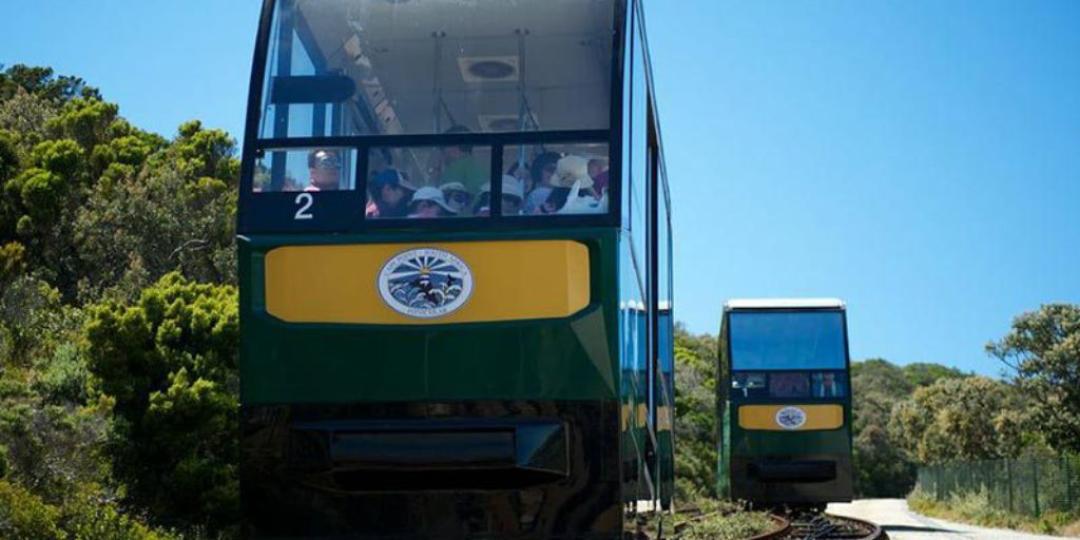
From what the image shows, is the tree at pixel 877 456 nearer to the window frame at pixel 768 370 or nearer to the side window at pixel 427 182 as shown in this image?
the window frame at pixel 768 370

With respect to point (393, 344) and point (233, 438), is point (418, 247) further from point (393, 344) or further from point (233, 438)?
point (233, 438)

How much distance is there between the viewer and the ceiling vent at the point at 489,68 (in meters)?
7.70

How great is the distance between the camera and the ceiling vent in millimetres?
7703

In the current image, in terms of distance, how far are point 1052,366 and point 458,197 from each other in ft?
121

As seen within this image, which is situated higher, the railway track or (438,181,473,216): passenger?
(438,181,473,216): passenger

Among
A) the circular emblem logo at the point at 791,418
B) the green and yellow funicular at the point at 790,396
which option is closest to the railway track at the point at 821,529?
the green and yellow funicular at the point at 790,396

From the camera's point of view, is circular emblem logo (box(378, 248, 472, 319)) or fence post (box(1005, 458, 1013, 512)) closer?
circular emblem logo (box(378, 248, 472, 319))

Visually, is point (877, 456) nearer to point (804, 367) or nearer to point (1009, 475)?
point (1009, 475)

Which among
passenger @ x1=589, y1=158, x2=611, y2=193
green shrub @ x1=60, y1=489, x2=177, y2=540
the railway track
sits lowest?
the railway track

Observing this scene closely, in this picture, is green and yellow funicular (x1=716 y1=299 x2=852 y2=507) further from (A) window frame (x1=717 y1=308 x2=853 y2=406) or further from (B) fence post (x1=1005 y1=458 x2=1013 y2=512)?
(B) fence post (x1=1005 y1=458 x2=1013 y2=512)

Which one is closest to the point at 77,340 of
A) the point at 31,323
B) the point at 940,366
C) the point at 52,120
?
the point at 31,323

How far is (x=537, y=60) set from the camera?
25.2ft

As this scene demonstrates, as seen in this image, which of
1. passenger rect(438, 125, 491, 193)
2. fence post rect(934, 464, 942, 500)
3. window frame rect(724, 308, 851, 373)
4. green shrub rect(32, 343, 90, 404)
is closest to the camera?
passenger rect(438, 125, 491, 193)

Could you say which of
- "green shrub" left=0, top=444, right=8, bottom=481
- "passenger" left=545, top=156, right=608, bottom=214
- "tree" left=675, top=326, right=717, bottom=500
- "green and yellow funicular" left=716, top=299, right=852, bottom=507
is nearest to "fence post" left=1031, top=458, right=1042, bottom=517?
"tree" left=675, top=326, right=717, bottom=500
